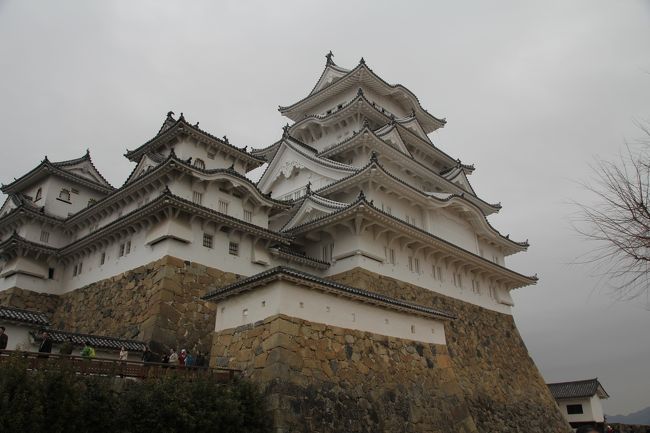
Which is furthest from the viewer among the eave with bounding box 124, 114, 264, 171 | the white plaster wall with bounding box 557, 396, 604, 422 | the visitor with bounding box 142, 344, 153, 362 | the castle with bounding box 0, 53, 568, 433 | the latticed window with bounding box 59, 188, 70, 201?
the white plaster wall with bounding box 557, 396, 604, 422

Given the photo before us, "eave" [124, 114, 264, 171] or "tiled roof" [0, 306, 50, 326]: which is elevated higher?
"eave" [124, 114, 264, 171]

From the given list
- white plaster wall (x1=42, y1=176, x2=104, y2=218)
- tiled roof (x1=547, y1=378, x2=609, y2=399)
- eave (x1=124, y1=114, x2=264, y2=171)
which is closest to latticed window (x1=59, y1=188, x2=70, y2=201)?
white plaster wall (x1=42, y1=176, x2=104, y2=218)

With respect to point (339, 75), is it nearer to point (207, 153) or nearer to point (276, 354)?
point (207, 153)

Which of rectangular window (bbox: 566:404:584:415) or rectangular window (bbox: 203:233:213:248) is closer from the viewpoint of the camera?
rectangular window (bbox: 203:233:213:248)

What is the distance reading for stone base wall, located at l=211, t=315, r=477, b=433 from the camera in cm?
1222

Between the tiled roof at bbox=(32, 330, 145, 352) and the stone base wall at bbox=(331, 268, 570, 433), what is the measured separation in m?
8.89

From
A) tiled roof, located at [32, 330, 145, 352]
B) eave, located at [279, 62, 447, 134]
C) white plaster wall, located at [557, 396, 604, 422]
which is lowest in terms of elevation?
white plaster wall, located at [557, 396, 604, 422]

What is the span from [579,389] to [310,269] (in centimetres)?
2432

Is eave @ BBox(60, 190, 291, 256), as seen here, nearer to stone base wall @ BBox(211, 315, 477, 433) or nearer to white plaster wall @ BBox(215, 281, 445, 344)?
white plaster wall @ BBox(215, 281, 445, 344)

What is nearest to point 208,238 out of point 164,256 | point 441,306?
point 164,256

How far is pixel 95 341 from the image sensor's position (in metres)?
15.2

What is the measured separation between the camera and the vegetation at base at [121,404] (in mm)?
8695

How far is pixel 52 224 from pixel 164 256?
1006 centimetres

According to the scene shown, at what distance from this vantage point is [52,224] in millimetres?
24594
